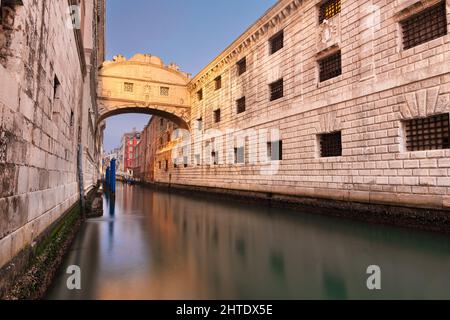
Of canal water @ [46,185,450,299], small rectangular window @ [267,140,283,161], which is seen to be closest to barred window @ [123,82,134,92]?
small rectangular window @ [267,140,283,161]

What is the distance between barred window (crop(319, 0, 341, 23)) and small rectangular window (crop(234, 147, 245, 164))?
297 inches

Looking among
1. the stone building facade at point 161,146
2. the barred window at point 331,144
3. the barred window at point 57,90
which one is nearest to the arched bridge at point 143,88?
the stone building facade at point 161,146

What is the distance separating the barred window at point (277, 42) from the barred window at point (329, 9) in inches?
96.5

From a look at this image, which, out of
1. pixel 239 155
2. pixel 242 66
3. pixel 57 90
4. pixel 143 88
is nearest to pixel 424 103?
pixel 57 90

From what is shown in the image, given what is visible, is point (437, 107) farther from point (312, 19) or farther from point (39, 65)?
point (39, 65)

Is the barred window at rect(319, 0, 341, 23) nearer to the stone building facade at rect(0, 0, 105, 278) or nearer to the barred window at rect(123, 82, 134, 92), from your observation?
the stone building facade at rect(0, 0, 105, 278)

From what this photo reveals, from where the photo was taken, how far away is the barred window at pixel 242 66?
53.4ft

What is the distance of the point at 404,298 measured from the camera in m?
3.09

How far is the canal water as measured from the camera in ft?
10.6

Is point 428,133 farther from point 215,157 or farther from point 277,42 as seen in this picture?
point 215,157

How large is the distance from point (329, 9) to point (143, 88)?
49.0 feet

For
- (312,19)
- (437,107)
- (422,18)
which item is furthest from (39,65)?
(312,19)

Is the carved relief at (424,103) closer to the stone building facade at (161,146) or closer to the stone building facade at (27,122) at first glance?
the stone building facade at (27,122)

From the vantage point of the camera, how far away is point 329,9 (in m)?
10.7
